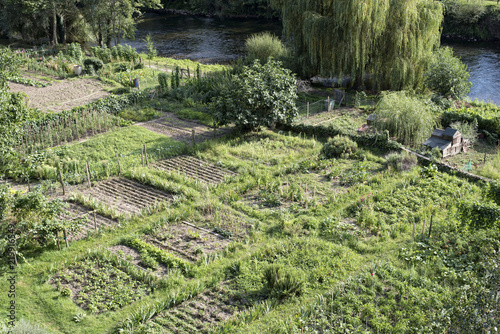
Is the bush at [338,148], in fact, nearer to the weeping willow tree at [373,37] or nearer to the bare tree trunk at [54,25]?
the weeping willow tree at [373,37]

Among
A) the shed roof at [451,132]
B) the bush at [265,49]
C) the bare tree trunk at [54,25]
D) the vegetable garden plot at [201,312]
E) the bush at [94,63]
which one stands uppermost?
the bare tree trunk at [54,25]

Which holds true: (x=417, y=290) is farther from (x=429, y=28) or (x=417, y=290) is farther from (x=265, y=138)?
(x=429, y=28)

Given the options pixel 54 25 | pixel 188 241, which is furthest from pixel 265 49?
pixel 188 241

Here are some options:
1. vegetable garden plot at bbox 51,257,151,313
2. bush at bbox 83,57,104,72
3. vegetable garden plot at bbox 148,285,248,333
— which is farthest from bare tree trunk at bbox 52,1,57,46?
vegetable garden plot at bbox 148,285,248,333

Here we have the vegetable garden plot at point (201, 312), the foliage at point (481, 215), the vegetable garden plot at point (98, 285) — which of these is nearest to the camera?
the vegetable garden plot at point (201, 312)

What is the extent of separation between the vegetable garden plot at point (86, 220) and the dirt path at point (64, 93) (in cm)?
1063

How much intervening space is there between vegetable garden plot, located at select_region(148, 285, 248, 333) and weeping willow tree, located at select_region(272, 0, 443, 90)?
18033 millimetres

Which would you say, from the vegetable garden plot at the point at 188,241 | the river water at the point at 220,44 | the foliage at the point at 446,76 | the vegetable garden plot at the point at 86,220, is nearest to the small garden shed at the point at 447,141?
the foliage at the point at 446,76

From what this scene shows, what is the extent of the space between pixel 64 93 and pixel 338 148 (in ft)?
54.8

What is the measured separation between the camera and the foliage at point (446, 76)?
26.4 m

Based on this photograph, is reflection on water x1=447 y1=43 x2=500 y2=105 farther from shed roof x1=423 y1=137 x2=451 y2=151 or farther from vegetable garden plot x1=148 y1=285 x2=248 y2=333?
vegetable garden plot x1=148 y1=285 x2=248 y2=333

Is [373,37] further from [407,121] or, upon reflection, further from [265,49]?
[407,121]

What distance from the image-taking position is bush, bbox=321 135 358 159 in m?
19.9

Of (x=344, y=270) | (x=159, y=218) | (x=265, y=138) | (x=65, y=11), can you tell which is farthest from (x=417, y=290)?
(x=65, y=11)
